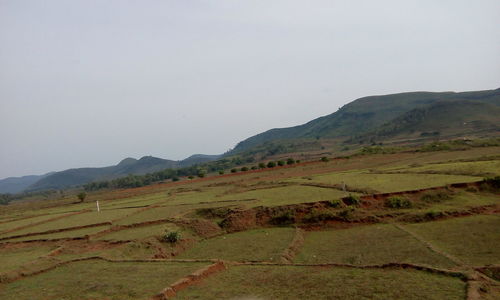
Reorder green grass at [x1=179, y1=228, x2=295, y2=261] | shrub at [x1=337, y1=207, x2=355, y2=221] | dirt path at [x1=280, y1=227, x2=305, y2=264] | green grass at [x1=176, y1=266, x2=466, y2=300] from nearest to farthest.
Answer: green grass at [x1=176, y1=266, x2=466, y2=300], dirt path at [x1=280, y1=227, x2=305, y2=264], green grass at [x1=179, y1=228, x2=295, y2=261], shrub at [x1=337, y1=207, x2=355, y2=221]

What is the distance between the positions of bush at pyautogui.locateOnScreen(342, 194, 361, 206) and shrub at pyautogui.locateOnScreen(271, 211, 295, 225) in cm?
A: 355

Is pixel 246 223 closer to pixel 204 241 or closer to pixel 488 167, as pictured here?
pixel 204 241

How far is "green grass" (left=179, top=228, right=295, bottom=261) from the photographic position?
666 inches

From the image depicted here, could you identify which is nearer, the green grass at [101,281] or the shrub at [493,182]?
the green grass at [101,281]

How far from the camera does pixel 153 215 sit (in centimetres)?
2683

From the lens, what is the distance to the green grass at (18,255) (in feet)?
54.9

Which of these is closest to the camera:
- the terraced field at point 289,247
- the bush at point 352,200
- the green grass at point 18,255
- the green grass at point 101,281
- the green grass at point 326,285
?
the green grass at point 326,285

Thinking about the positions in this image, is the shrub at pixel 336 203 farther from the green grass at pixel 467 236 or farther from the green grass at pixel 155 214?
the green grass at pixel 155 214

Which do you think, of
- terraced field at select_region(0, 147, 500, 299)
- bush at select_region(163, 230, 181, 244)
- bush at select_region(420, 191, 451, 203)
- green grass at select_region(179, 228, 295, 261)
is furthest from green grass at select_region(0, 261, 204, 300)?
bush at select_region(420, 191, 451, 203)

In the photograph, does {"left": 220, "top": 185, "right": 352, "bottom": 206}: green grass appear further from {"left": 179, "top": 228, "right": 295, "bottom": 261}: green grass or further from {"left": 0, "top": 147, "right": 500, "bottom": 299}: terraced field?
{"left": 179, "top": 228, "right": 295, "bottom": 261}: green grass

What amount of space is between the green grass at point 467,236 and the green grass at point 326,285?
382cm

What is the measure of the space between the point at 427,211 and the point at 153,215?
19.4 m

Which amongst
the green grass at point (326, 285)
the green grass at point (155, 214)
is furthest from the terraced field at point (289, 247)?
the green grass at point (155, 214)

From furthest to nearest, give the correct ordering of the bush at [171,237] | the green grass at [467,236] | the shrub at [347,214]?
the shrub at [347,214] → the bush at [171,237] → the green grass at [467,236]
